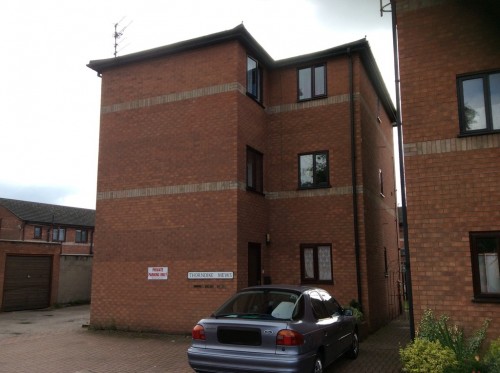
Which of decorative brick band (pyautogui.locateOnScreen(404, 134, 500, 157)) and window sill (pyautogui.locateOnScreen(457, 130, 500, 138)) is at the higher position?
window sill (pyautogui.locateOnScreen(457, 130, 500, 138))

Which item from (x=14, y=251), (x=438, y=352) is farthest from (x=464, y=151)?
→ (x=14, y=251)

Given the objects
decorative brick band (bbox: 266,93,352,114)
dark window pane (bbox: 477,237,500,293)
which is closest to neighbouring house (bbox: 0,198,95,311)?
decorative brick band (bbox: 266,93,352,114)

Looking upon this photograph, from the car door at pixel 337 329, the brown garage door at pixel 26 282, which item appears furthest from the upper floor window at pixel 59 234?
the car door at pixel 337 329

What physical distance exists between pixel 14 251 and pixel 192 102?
41.2ft

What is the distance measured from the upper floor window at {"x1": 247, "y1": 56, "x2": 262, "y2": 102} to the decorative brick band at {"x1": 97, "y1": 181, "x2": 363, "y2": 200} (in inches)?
114

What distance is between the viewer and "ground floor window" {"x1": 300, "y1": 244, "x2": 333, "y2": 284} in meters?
12.5

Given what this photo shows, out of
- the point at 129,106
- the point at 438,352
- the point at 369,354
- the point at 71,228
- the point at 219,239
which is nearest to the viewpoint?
the point at 438,352

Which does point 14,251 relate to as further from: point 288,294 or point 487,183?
point 487,183

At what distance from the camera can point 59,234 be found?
36.7 meters

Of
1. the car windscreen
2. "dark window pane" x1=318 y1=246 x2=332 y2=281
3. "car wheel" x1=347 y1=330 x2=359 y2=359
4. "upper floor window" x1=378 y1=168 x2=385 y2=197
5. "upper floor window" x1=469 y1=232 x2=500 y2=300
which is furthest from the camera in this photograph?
"upper floor window" x1=378 y1=168 x2=385 y2=197

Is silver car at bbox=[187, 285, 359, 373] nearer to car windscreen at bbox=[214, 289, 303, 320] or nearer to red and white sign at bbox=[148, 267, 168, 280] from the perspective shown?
car windscreen at bbox=[214, 289, 303, 320]

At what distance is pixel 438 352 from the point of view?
252 inches

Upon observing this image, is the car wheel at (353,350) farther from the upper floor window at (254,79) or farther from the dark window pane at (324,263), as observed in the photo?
the upper floor window at (254,79)

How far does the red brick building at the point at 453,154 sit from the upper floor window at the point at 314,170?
16.0 feet
